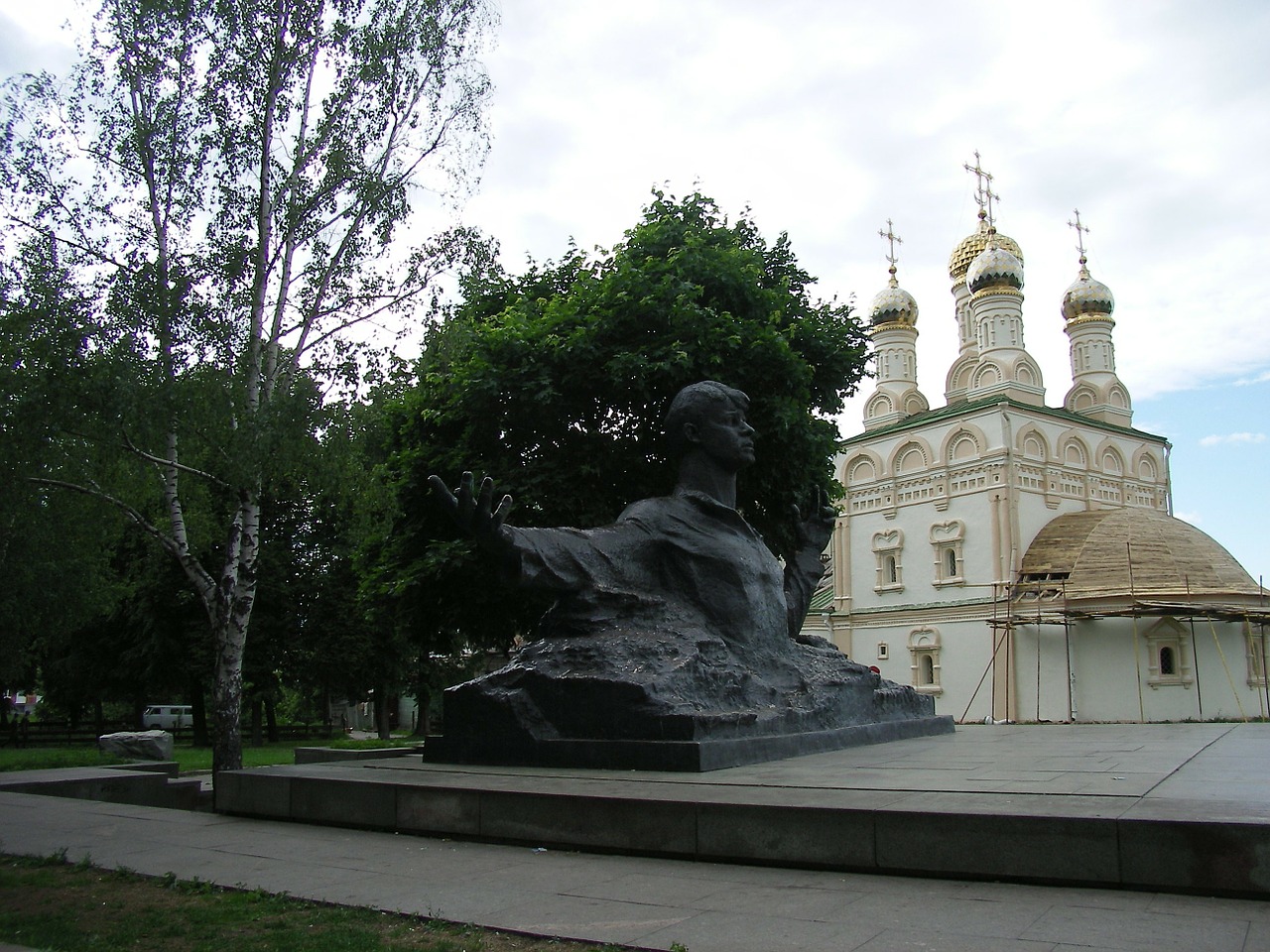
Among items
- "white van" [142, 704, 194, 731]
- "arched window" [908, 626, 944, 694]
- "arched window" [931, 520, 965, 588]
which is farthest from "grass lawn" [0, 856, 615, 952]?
"white van" [142, 704, 194, 731]

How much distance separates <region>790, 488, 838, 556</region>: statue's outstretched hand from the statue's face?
1696 mm

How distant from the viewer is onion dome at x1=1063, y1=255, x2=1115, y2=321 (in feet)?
147

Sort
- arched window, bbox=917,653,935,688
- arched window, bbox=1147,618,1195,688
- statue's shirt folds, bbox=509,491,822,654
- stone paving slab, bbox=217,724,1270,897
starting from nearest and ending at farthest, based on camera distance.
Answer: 1. stone paving slab, bbox=217,724,1270,897
2. statue's shirt folds, bbox=509,491,822,654
3. arched window, bbox=1147,618,1195,688
4. arched window, bbox=917,653,935,688

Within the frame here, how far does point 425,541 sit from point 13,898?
10484 mm

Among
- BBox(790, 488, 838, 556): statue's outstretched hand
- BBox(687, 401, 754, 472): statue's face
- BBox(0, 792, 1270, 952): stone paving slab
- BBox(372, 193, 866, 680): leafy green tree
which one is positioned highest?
BBox(372, 193, 866, 680): leafy green tree

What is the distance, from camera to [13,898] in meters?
5.48

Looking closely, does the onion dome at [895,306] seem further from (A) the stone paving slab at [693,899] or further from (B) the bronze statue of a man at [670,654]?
(A) the stone paving slab at [693,899]

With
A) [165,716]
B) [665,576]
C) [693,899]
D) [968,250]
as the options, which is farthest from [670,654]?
[165,716]

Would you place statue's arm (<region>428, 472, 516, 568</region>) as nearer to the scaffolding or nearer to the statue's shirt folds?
the statue's shirt folds

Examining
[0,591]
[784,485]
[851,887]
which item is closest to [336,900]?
[851,887]

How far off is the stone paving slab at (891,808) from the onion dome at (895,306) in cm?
4070

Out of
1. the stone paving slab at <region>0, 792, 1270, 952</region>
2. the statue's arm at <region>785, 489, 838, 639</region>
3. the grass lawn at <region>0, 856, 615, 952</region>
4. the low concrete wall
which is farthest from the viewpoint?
the low concrete wall

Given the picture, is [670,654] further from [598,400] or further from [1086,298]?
[1086,298]

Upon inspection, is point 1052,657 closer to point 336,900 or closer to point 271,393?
point 271,393
